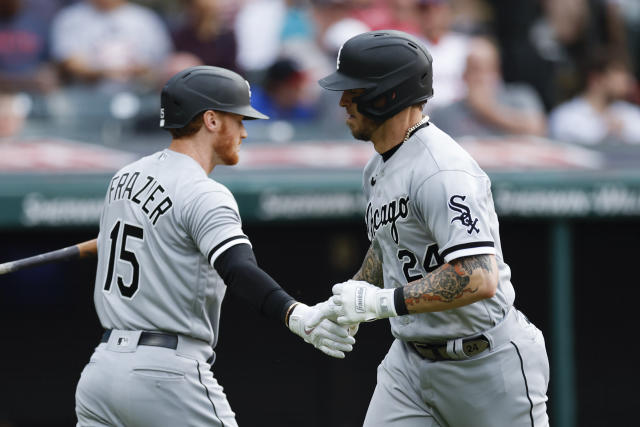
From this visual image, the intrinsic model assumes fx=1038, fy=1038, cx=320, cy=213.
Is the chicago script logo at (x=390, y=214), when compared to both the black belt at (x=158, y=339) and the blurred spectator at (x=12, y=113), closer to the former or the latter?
the black belt at (x=158, y=339)

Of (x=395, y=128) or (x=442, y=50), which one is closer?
(x=395, y=128)

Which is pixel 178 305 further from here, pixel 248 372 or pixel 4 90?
pixel 4 90

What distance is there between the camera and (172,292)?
339 cm

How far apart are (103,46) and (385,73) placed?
4.08 metres

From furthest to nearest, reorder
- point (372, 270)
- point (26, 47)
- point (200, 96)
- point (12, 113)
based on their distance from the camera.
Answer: point (26, 47) → point (12, 113) → point (372, 270) → point (200, 96)

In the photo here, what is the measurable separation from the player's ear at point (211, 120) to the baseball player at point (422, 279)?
41 cm

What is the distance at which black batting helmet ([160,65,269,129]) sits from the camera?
139 inches

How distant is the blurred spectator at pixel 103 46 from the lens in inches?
274

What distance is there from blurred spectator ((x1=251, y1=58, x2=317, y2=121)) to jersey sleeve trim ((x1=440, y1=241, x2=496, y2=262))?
154 inches

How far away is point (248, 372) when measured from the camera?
640 cm

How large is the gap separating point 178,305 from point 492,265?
3.41ft

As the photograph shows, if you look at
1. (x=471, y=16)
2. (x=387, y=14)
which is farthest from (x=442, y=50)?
(x=471, y=16)

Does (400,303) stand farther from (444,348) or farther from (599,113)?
(599,113)

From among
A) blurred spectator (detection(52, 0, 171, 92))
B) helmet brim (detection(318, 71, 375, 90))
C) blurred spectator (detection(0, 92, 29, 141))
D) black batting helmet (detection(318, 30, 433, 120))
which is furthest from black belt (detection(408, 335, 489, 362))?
blurred spectator (detection(52, 0, 171, 92))
